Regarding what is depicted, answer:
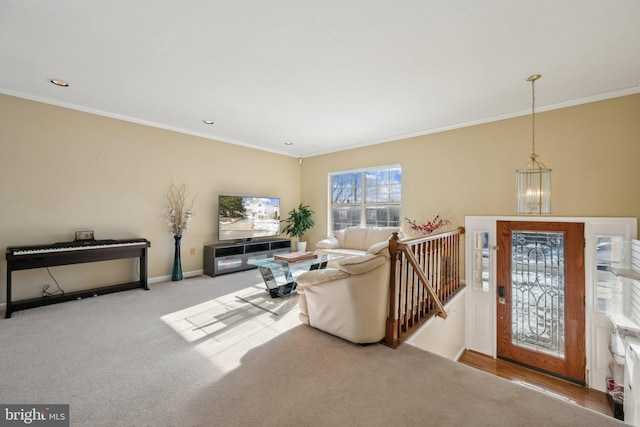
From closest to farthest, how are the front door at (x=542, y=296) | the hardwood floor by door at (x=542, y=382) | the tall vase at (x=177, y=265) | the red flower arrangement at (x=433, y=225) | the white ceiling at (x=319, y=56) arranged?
the white ceiling at (x=319, y=56)
the hardwood floor by door at (x=542, y=382)
the front door at (x=542, y=296)
the red flower arrangement at (x=433, y=225)
the tall vase at (x=177, y=265)

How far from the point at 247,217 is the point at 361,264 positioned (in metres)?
3.79

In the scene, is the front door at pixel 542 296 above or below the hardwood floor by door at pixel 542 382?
above

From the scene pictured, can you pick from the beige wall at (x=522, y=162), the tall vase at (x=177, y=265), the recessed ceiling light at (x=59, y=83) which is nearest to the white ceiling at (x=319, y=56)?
the recessed ceiling light at (x=59, y=83)

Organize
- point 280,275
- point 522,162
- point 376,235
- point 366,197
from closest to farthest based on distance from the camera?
point 522,162, point 280,275, point 376,235, point 366,197

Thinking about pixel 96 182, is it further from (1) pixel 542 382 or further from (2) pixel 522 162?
(1) pixel 542 382

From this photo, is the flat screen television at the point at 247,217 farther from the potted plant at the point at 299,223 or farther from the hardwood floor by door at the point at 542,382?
the hardwood floor by door at the point at 542,382

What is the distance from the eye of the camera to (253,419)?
1549 mm

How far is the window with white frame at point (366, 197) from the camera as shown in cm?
531

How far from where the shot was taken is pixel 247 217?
551cm

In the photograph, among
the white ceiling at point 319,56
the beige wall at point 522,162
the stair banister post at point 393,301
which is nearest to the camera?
the white ceiling at point 319,56

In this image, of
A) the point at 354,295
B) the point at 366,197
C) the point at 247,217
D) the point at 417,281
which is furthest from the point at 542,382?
the point at 247,217

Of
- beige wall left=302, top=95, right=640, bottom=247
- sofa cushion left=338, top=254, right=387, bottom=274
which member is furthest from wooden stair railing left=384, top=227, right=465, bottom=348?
beige wall left=302, top=95, right=640, bottom=247

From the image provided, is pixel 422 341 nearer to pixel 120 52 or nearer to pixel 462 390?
pixel 462 390

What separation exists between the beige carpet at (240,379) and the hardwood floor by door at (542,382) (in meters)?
1.94
